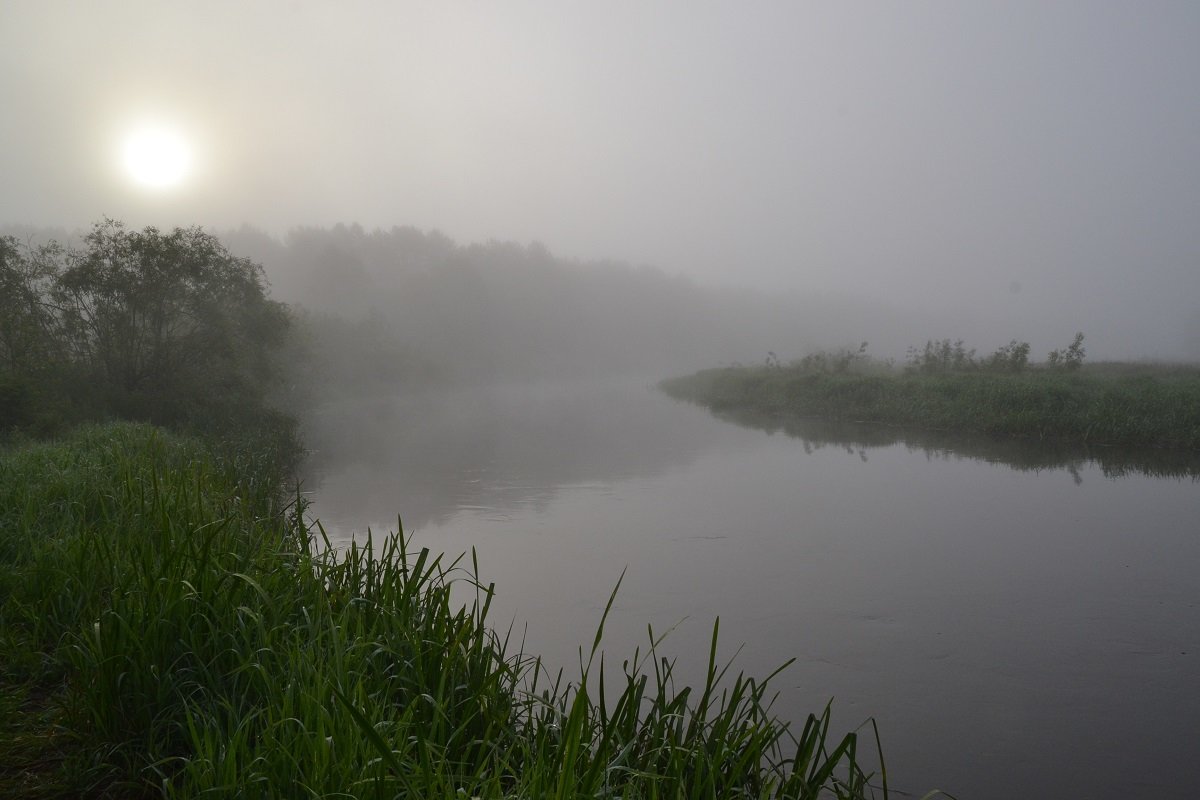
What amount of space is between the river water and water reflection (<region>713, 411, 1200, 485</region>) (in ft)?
0.39

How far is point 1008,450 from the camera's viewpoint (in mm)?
13414

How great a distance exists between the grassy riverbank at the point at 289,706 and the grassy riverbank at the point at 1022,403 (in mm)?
13940

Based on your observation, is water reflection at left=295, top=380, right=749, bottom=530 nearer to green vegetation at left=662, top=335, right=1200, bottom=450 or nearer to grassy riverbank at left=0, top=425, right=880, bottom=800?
green vegetation at left=662, top=335, right=1200, bottom=450

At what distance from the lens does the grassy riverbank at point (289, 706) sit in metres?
1.82

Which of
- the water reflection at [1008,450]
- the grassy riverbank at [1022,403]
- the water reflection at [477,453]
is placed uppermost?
the grassy riverbank at [1022,403]

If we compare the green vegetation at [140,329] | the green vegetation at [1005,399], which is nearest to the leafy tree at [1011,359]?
the green vegetation at [1005,399]

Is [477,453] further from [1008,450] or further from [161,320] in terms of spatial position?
[1008,450]

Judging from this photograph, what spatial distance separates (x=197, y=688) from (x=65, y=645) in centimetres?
57

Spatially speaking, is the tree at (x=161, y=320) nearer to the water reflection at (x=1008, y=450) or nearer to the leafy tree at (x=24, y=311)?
the leafy tree at (x=24, y=311)

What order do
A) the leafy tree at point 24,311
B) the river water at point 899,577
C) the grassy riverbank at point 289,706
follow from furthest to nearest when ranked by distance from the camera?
the leafy tree at point 24,311 → the river water at point 899,577 → the grassy riverbank at point 289,706

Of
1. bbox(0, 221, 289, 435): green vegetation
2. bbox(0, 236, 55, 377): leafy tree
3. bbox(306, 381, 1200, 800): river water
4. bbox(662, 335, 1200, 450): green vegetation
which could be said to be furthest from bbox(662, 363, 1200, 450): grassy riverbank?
bbox(0, 236, 55, 377): leafy tree

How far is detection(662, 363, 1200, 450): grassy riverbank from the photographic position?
13297 millimetres

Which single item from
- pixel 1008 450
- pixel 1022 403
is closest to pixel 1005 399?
pixel 1022 403

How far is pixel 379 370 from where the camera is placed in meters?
36.6
